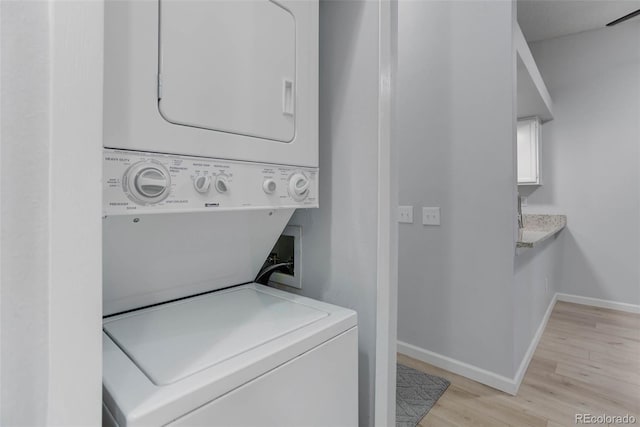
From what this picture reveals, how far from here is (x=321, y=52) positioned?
1188 millimetres

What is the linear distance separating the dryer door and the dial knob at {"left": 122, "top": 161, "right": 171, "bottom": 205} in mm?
112

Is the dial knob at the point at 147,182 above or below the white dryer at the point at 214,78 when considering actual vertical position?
below

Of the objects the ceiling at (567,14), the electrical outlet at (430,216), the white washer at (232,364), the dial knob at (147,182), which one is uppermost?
the ceiling at (567,14)

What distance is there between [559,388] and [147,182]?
2640 millimetres

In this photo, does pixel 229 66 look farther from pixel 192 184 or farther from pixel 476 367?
pixel 476 367

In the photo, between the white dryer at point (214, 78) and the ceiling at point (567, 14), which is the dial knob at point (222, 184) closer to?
the white dryer at point (214, 78)

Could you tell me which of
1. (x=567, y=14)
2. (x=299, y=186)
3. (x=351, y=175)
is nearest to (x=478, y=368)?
(x=351, y=175)

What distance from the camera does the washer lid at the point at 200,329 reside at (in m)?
0.66

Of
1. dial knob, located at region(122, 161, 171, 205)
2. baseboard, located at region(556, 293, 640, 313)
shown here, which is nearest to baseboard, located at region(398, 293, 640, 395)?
baseboard, located at region(556, 293, 640, 313)

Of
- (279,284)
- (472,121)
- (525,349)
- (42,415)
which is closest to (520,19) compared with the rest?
(472,121)

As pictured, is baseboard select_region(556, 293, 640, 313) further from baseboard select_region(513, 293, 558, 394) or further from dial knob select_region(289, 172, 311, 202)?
dial knob select_region(289, 172, 311, 202)

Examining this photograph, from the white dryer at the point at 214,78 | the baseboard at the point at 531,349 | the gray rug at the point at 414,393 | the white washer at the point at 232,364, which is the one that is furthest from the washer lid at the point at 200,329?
the baseboard at the point at 531,349

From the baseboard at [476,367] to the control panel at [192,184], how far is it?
1.96m

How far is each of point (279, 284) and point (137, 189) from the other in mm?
817
